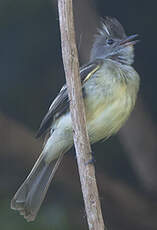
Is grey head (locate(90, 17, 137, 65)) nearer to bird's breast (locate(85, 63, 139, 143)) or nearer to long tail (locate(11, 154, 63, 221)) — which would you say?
bird's breast (locate(85, 63, 139, 143))

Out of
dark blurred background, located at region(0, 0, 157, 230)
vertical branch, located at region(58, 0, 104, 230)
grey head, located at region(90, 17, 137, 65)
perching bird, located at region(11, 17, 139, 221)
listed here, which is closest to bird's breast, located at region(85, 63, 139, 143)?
perching bird, located at region(11, 17, 139, 221)

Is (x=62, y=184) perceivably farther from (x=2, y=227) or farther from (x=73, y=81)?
(x=73, y=81)

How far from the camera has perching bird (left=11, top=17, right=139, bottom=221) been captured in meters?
3.67

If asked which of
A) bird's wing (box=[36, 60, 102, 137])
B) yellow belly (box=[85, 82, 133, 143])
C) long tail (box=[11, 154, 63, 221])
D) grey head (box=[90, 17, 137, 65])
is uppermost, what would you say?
grey head (box=[90, 17, 137, 65])

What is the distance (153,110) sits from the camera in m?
5.16

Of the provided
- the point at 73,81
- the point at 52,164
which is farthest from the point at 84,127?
the point at 52,164

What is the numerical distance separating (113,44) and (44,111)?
3.75 ft

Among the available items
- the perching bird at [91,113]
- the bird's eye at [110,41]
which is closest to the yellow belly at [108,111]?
the perching bird at [91,113]

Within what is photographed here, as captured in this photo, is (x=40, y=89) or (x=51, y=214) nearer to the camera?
(x=51, y=214)

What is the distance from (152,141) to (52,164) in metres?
1.35

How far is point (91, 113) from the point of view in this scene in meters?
3.72

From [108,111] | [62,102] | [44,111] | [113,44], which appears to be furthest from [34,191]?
[44,111]

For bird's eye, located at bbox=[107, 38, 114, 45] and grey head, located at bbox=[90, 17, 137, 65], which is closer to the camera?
grey head, located at bbox=[90, 17, 137, 65]

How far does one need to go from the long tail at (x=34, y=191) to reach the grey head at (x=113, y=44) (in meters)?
0.84
